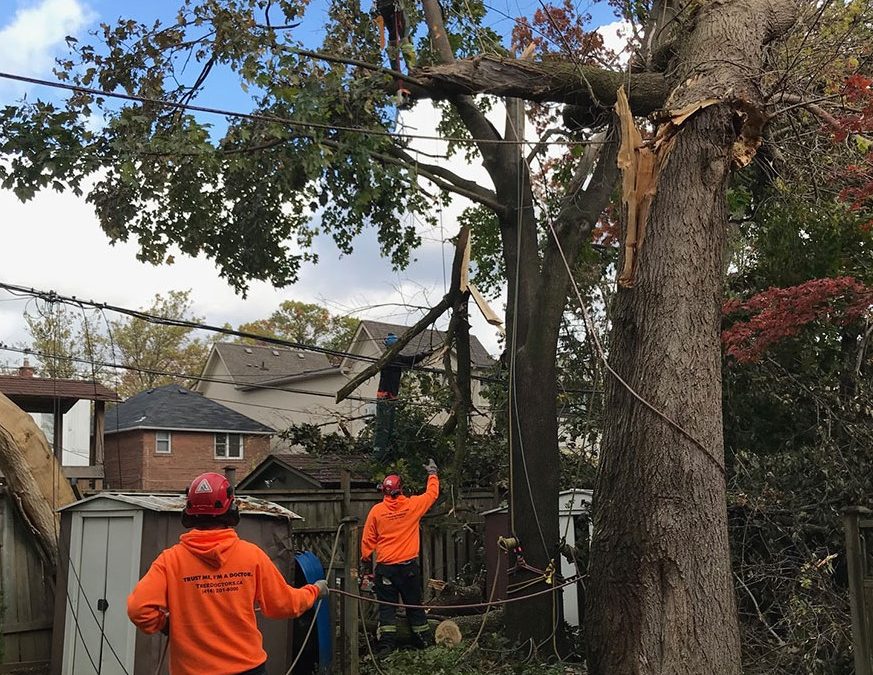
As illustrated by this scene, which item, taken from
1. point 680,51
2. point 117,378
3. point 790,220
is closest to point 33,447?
point 680,51

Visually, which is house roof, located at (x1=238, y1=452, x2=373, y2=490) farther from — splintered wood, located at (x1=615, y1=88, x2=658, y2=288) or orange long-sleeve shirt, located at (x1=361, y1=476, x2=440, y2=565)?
splintered wood, located at (x1=615, y1=88, x2=658, y2=288)

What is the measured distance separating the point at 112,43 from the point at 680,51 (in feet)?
21.5

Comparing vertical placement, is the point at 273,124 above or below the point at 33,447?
above

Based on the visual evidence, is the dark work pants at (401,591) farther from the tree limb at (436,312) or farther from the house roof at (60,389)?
the house roof at (60,389)

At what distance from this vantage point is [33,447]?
9.12 m

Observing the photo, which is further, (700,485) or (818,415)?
(818,415)

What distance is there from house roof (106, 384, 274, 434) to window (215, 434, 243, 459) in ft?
1.81

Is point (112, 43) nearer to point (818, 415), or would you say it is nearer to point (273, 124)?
point (273, 124)

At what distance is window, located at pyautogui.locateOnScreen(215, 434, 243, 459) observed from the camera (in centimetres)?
3373

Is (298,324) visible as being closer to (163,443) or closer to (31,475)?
(163,443)

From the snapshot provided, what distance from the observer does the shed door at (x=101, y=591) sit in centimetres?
746

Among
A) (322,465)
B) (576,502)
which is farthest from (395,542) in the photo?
(322,465)

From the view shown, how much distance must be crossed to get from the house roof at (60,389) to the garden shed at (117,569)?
12980mm

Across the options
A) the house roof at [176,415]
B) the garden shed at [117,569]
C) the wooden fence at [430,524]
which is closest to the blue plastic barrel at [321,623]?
the garden shed at [117,569]
